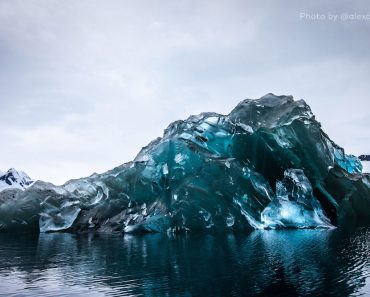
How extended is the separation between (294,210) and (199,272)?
40.0m

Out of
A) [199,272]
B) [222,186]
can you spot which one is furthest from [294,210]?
[199,272]

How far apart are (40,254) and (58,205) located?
4299 centimetres

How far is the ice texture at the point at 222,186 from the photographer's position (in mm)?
58938

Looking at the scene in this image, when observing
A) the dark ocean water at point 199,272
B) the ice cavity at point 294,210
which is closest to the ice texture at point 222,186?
the ice cavity at point 294,210

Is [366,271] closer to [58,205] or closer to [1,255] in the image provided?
[1,255]

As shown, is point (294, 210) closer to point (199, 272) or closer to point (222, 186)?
point (222, 186)

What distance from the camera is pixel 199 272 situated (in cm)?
2297

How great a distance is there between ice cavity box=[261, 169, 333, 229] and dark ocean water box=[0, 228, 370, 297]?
2308cm

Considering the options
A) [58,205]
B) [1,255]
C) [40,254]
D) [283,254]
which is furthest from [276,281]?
[58,205]

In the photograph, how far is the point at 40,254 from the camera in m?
35.7

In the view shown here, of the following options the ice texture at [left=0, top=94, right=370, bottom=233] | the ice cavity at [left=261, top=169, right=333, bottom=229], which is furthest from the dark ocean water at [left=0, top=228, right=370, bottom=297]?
the ice texture at [left=0, top=94, right=370, bottom=233]

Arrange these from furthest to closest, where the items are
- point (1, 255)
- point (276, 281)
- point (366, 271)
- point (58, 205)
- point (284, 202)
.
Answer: point (58, 205) < point (284, 202) < point (1, 255) < point (366, 271) < point (276, 281)

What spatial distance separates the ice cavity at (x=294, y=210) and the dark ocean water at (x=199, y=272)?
23.1 metres

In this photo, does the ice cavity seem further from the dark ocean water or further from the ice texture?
the dark ocean water
